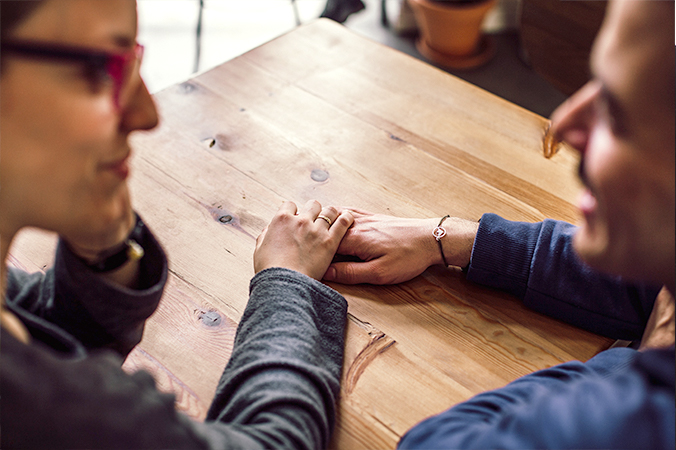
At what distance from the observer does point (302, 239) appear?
2.82 ft

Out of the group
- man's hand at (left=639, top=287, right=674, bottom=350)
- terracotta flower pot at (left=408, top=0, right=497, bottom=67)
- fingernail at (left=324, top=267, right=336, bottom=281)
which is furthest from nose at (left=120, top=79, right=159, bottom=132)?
terracotta flower pot at (left=408, top=0, right=497, bottom=67)

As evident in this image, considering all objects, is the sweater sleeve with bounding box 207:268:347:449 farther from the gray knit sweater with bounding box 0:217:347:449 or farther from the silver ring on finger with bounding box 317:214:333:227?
the silver ring on finger with bounding box 317:214:333:227

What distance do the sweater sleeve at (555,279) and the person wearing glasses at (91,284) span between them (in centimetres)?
35

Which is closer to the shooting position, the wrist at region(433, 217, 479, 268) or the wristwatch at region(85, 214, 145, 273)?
the wristwatch at region(85, 214, 145, 273)

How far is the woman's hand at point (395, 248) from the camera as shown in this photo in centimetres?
87

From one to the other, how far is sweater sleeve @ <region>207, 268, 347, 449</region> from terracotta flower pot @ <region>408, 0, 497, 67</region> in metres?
2.01

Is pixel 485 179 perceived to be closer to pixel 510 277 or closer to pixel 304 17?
pixel 510 277

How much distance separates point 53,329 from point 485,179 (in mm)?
816

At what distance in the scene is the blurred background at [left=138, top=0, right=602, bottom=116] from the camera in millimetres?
2451

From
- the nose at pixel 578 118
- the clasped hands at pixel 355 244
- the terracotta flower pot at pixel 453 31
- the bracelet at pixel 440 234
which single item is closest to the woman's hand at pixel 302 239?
the clasped hands at pixel 355 244

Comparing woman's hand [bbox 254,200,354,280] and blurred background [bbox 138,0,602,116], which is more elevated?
woman's hand [bbox 254,200,354,280]

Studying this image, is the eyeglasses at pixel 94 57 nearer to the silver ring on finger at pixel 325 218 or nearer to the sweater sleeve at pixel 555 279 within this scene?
the silver ring on finger at pixel 325 218

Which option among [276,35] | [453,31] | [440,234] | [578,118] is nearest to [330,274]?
[440,234]

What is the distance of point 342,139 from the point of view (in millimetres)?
1125
